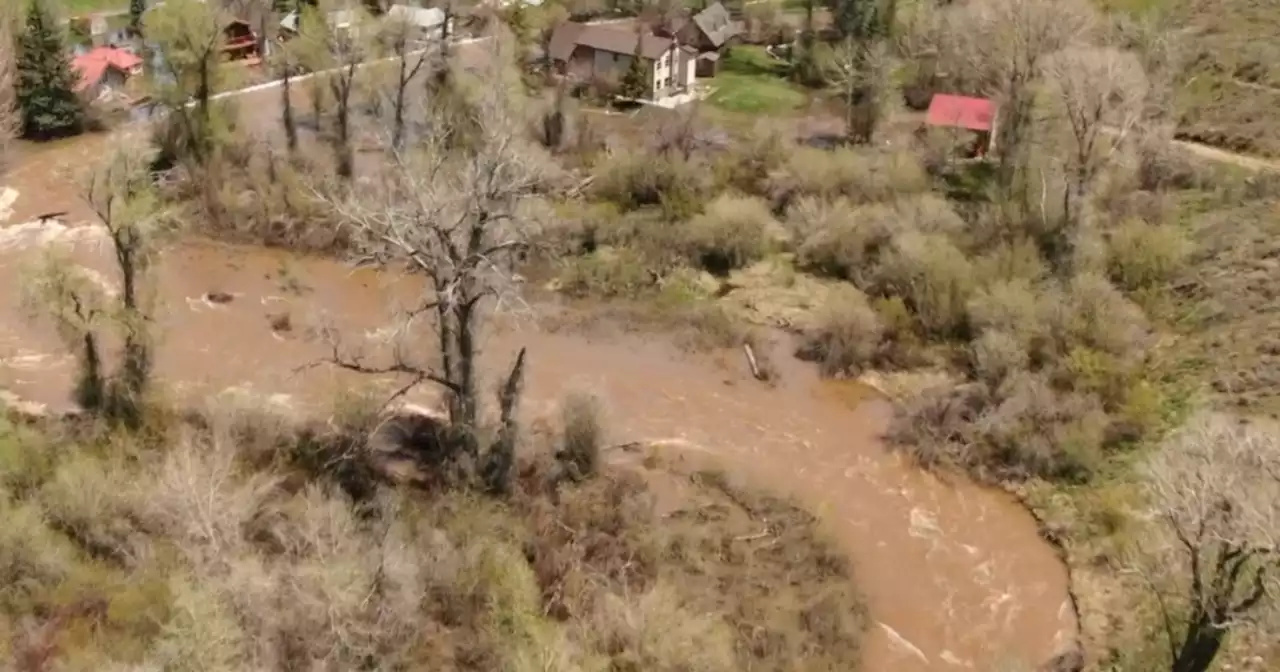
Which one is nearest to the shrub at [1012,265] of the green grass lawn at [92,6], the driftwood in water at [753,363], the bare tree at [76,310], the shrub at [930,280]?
the shrub at [930,280]

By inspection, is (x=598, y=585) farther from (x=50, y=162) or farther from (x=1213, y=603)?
(x=50, y=162)

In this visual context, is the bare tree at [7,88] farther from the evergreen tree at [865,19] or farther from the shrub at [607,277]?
the evergreen tree at [865,19]

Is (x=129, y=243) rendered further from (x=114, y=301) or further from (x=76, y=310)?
(x=76, y=310)

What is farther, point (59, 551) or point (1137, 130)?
point (1137, 130)

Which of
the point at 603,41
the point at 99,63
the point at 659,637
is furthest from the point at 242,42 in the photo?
the point at 659,637

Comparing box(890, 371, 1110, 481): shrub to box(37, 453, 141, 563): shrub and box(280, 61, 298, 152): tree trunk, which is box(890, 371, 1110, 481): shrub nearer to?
box(37, 453, 141, 563): shrub

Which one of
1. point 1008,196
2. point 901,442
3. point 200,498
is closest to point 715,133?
point 1008,196
